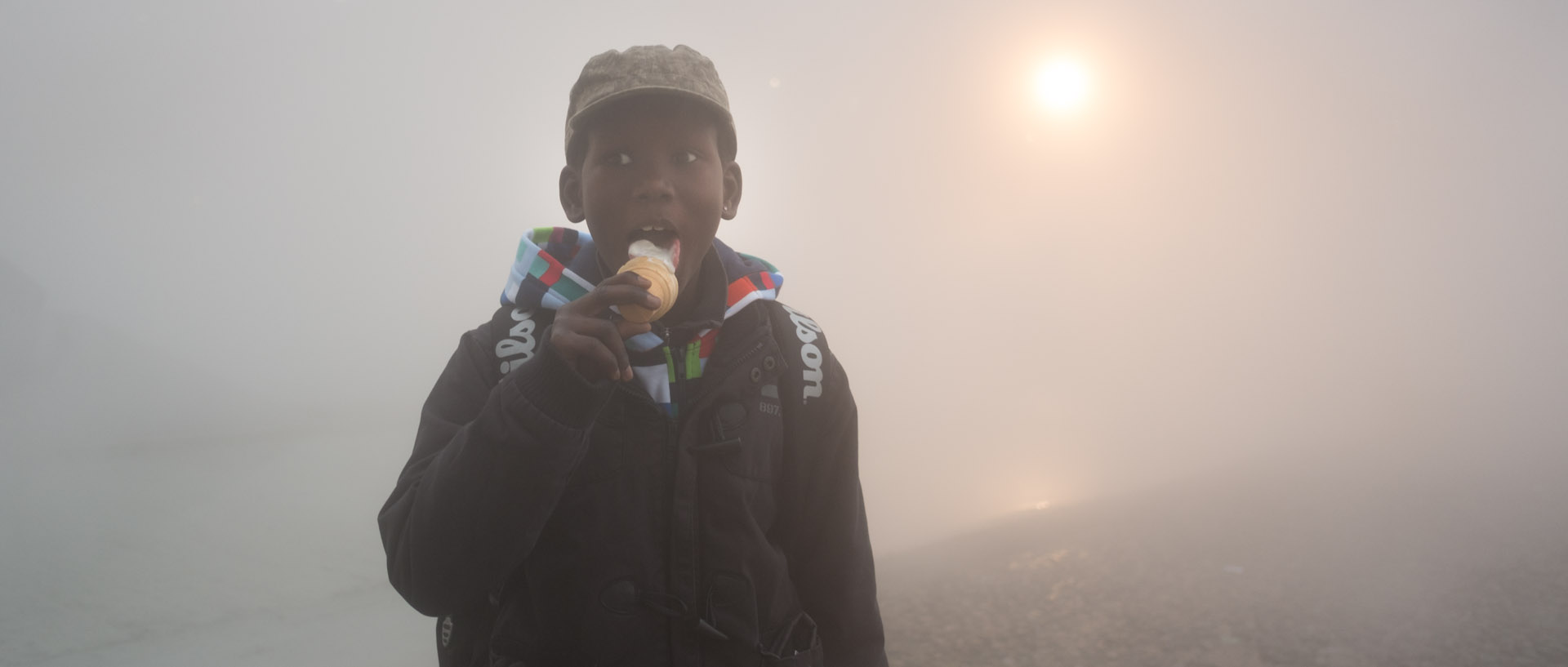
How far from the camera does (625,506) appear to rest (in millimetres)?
1343

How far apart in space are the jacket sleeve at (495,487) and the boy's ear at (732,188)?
0.70 meters

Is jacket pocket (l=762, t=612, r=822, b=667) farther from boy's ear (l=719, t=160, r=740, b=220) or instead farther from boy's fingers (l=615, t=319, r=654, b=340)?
boy's ear (l=719, t=160, r=740, b=220)

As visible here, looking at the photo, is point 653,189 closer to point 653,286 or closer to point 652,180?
point 652,180

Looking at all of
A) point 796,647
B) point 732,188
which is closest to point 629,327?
point 732,188

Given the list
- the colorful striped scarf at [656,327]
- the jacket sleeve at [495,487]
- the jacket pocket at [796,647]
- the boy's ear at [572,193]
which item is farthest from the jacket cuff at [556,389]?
the jacket pocket at [796,647]

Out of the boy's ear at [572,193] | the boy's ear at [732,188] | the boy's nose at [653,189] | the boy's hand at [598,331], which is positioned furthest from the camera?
the boy's ear at [732,188]

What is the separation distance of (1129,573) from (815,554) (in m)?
4.13

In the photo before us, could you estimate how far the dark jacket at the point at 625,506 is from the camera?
1.12 m

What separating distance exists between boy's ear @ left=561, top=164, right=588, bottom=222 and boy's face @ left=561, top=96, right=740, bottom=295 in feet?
0.14

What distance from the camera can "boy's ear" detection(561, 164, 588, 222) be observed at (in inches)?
61.5

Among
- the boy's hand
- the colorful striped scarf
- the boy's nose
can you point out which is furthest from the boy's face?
the boy's hand

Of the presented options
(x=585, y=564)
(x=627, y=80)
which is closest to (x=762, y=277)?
(x=627, y=80)

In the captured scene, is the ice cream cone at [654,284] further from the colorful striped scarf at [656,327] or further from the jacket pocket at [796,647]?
the jacket pocket at [796,647]

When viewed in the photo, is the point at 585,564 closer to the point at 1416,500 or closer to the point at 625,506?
the point at 625,506
